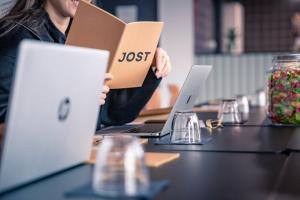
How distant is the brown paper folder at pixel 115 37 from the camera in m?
1.53

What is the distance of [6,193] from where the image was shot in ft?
3.03

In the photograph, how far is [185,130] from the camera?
4.88 ft

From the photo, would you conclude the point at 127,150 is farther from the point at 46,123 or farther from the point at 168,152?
the point at 168,152

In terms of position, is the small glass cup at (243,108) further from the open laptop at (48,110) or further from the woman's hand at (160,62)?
the open laptop at (48,110)

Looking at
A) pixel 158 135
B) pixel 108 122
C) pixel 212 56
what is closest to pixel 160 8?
pixel 212 56

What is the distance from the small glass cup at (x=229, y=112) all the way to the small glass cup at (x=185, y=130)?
505 mm

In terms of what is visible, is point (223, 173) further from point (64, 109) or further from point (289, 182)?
point (64, 109)

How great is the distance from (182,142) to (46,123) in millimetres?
591

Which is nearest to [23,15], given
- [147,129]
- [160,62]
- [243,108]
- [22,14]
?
[22,14]

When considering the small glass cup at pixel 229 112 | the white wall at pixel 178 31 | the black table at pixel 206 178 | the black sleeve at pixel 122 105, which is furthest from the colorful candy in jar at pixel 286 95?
the white wall at pixel 178 31

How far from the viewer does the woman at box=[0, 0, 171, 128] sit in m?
1.78

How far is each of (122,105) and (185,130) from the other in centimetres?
73

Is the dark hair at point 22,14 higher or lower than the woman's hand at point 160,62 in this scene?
higher

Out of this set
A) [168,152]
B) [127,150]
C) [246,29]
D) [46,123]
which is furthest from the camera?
[246,29]
